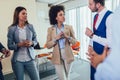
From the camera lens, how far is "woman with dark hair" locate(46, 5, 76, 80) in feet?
7.60

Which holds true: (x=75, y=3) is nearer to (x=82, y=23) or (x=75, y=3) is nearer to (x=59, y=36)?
(x=82, y=23)

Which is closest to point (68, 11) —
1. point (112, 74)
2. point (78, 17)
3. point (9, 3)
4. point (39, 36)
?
point (78, 17)

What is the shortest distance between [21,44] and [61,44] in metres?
0.63

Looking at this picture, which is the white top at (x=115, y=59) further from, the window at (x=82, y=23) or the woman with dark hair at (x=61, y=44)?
the window at (x=82, y=23)

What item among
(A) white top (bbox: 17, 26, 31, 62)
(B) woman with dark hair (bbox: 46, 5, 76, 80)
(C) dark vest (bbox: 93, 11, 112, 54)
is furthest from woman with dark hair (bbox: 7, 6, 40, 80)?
(C) dark vest (bbox: 93, 11, 112, 54)

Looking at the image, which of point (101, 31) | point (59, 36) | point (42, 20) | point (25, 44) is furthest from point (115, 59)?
point (42, 20)

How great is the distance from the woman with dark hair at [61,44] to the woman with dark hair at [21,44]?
346 millimetres

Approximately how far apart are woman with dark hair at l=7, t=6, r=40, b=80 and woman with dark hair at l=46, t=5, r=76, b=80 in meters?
0.35

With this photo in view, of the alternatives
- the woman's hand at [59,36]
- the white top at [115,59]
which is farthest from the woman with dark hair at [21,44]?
the white top at [115,59]

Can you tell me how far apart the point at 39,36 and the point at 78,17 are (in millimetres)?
1933

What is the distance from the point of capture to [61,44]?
7.72 ft

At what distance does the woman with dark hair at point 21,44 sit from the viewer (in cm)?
233

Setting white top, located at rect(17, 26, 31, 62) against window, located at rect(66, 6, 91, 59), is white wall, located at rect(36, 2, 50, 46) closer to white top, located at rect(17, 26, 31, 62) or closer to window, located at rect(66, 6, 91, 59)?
window, located at rect(66, 6, 91, 59)

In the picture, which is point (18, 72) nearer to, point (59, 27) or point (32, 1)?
point (59, 27)
